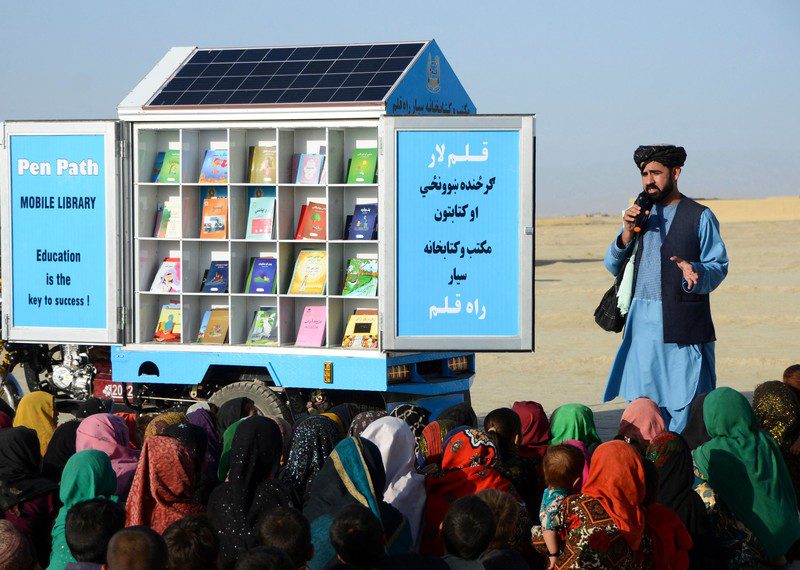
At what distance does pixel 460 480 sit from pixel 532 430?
113cm

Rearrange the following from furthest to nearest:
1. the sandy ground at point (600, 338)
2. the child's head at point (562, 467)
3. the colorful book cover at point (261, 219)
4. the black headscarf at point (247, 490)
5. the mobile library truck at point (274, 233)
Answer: the sandy ground at point (600, 338) → the colorful book cover at point (261, 219) → the mobile library truck at point (274, 233) → the child's head at point (562, 467) → the black headscarf at point (247, 490)

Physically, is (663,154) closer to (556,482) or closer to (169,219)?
(556,482)

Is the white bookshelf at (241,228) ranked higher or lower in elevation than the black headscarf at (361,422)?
higher

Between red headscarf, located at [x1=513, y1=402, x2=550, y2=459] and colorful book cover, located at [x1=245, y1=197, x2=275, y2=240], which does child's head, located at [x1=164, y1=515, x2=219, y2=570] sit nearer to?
red headscarf, located at [x1=513, y1=402, x2=550, y2=459]

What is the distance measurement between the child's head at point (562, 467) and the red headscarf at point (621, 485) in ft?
1.41

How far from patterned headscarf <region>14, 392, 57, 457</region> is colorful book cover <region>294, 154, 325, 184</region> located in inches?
115

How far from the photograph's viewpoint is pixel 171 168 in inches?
357

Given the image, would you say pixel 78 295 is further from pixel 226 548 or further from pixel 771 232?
pixel 771 232

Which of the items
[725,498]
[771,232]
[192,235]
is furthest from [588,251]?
[725,498]

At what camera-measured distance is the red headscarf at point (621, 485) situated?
448 centimetres


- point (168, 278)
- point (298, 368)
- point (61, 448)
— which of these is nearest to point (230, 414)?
point (61, 448)

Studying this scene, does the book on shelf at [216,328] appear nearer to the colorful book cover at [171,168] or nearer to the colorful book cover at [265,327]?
the colorful book cover at [265,327]

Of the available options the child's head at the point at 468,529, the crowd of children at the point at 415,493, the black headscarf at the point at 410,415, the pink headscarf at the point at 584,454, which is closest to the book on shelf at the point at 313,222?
the black headscarf at the point at 410,415

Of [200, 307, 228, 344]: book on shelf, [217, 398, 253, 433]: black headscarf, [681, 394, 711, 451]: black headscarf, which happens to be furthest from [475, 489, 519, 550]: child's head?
[200, 307, 228, 344]: book on shelf
